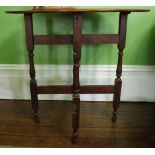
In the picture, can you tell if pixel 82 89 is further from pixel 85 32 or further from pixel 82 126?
pixel 85 32

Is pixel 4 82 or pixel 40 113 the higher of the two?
pixel 4 82

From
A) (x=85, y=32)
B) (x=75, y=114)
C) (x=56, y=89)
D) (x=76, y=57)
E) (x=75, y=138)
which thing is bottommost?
(x=75, y=138)

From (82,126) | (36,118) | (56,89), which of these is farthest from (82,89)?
(36,118)

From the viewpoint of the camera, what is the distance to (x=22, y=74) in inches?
67.2

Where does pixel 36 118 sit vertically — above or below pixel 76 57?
below

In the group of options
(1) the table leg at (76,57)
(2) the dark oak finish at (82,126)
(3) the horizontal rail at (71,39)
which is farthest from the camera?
(2) the dark oak finish at (82,126)

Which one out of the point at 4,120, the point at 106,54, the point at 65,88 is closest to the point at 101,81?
the point at 106,54

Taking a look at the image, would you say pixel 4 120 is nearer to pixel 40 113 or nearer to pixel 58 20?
pixel 40 113

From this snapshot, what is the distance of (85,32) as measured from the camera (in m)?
1.58

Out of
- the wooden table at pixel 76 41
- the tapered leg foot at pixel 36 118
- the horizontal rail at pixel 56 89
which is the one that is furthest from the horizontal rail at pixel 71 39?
the tapered leg foot at pixel 36 118

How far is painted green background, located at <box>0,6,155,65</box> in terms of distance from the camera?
60.6 inches

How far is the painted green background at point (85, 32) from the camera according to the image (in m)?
1.54

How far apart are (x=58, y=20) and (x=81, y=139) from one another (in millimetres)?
836

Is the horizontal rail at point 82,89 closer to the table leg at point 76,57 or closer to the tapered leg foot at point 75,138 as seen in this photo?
the table leg at point 76,57
